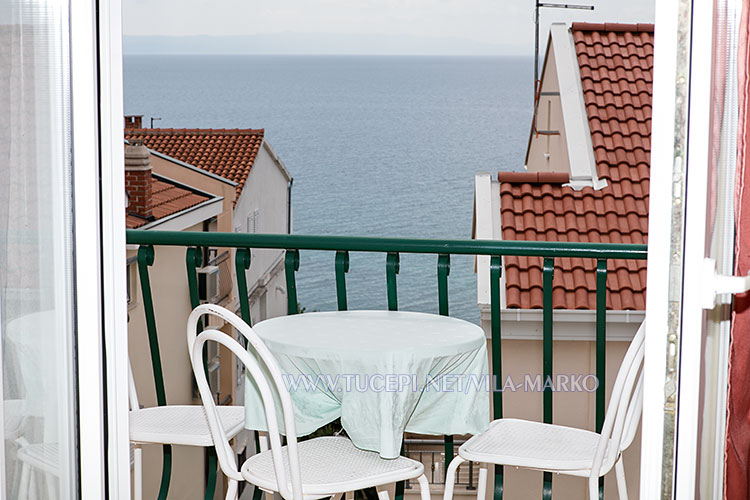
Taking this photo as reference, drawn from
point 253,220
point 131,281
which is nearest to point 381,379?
point 131,281

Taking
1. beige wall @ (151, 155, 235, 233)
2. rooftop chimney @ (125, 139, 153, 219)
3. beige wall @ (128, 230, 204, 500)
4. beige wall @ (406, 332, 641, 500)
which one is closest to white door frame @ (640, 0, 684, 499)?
beige wall @ (406, 332, 641, 500)

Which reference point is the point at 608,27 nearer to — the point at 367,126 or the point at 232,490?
the point at 232,490

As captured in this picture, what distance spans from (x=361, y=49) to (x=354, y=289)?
44.1ft

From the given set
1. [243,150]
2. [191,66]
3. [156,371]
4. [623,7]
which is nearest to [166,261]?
[243,150]

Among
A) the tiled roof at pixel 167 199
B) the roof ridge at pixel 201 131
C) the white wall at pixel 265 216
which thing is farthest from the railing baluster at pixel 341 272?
the roof ridge at pixel 201 131

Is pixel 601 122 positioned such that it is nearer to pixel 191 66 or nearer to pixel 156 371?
pixel 156 371

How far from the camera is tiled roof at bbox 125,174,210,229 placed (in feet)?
45.7

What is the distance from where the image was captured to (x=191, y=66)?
39344 mm

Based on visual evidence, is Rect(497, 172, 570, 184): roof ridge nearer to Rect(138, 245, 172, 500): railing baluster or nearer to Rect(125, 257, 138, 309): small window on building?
Rect(138, 245, 172, 500): railing baluster

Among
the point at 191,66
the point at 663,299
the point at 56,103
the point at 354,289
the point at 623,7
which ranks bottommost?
the point at 354,289

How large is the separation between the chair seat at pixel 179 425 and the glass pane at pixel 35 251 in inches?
36.3

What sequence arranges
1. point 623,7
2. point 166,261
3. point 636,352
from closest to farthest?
point 636,352 < point 166,261 < point 623,7

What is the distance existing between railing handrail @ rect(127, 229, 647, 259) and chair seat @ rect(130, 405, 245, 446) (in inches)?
22.1

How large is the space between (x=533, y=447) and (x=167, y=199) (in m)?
13.7
